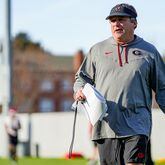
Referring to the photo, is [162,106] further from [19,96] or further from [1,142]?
[19,96]

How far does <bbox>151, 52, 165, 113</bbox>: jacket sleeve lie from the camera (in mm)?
7605

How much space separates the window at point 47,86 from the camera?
97.7m

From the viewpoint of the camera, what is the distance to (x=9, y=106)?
30.6 metres

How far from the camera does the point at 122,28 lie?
7.55 m

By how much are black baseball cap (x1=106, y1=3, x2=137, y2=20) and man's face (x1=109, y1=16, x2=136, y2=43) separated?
0.14 feet

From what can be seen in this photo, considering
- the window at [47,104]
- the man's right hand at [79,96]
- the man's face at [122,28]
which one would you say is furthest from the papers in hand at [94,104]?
the window at [47,104]

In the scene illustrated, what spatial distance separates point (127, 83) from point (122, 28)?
490 mm

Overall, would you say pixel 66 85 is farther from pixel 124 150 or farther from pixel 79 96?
pixel 124 150

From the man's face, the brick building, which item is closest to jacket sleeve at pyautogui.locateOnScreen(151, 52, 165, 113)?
the man's face

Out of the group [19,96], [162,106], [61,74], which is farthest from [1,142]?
[61,74]

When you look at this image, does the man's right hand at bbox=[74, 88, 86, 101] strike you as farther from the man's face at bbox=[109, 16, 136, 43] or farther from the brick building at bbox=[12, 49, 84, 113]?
the brick building at bbox=[12, 49, 84, 113]

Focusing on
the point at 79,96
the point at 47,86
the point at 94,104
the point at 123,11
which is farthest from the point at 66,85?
the point at 94,104

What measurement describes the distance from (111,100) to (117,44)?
0.51m

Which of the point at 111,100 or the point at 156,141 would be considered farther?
the point at 156,141
